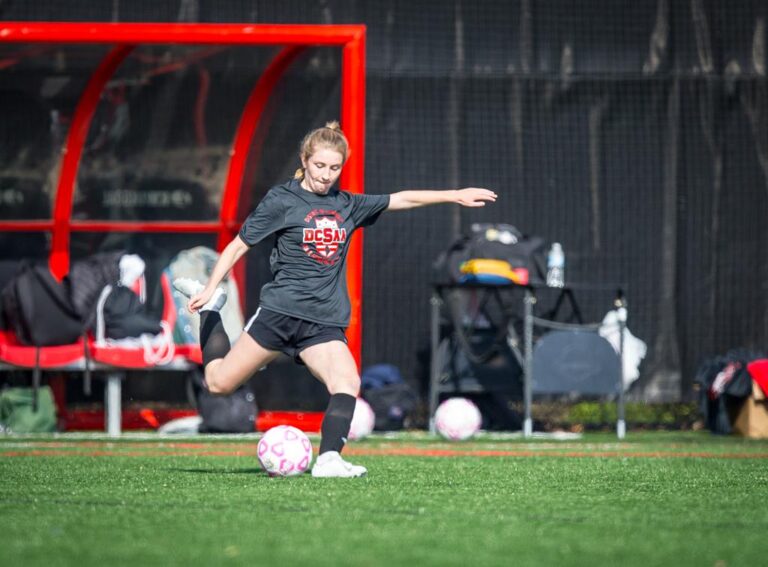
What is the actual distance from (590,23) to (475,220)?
2.14 metres

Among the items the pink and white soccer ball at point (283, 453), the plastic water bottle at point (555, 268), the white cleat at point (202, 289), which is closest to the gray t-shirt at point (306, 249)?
the white cleat at point (202, 289)

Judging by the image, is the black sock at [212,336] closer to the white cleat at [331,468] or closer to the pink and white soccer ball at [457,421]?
the white cleat at [331,468]

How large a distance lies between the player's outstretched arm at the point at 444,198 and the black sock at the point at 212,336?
1.09 m

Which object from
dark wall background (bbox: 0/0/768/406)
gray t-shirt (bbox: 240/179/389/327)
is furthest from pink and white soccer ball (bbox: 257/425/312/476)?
dark wall background (bbox: 0/0/768/406)

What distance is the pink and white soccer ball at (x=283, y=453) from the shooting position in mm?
6461

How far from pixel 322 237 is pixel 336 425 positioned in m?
0.94

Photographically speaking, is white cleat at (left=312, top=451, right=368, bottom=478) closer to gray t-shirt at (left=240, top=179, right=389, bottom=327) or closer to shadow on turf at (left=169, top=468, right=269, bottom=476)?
shadow on turf at (left=169, top=468, right=269, bottom=476)

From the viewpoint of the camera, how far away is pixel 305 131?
11836 millimetres

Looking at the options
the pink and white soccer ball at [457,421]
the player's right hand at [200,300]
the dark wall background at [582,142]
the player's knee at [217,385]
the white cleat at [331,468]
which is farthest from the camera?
the dark wall background at [582,142]

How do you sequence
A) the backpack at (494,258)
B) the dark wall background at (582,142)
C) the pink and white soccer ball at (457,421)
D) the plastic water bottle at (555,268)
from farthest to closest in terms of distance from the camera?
the dark wall background at (582,142) < the plastic water bottle at (555,268) < the backpack at (494,258) < the pink and white soccer ball at (457,421)

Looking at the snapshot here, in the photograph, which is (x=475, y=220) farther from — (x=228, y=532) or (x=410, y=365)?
(x=228, y=532)

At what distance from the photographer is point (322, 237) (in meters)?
6.71

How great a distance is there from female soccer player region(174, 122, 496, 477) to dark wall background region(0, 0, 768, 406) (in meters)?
5.43

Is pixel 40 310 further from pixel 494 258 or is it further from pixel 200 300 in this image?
pixel 200 300
